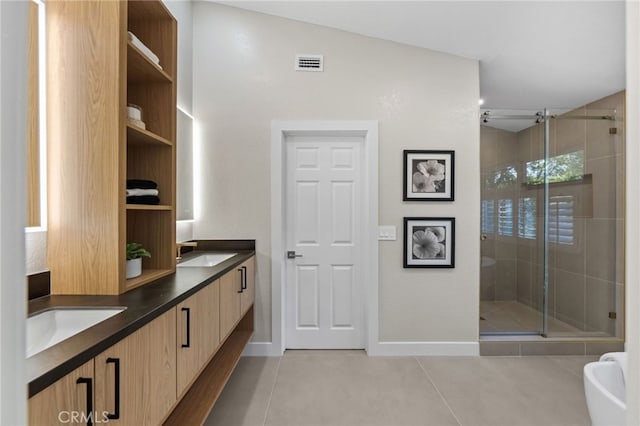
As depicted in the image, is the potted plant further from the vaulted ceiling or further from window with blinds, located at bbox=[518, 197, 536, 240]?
window with blinds, located at bbox=[518, 197, 536, 240]

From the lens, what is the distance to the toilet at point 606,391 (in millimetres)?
1000

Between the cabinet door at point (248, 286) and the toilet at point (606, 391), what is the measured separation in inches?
80.3

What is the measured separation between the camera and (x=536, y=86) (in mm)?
3207

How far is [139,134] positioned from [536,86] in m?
3.61

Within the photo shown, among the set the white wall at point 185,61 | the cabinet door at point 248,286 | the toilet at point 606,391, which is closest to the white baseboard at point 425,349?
the cabinet door at point 248,286

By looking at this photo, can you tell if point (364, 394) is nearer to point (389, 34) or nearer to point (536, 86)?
point (389, 34)

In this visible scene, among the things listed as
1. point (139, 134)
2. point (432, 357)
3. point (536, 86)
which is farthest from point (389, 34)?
point (432, 357)

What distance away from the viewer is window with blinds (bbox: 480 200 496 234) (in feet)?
11.0

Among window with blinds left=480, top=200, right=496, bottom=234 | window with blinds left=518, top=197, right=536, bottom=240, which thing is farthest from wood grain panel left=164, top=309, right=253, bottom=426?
window with blinds left=518, top=197, right=536, bottom=240

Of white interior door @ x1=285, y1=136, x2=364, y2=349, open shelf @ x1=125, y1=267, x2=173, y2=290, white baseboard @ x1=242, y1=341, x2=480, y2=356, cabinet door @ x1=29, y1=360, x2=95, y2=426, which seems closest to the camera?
cabinet door @ x1=29, y1=360, x2=95, y2=426

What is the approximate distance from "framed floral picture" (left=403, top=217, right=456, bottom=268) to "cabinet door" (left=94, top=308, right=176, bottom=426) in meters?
2.13

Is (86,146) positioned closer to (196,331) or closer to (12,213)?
(196,331)

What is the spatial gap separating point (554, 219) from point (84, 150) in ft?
13.2

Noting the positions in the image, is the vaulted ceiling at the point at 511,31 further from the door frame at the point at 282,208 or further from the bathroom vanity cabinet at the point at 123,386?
the bathroom vanity cabinet at the point at 123,386
